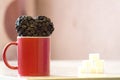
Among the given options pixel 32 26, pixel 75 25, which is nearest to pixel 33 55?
pixel 32 26

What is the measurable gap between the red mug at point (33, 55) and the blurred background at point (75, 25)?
172cm

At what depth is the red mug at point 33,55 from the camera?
2.37 ft

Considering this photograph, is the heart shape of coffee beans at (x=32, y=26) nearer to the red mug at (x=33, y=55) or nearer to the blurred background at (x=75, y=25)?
the red mug at (x=33, y=55)

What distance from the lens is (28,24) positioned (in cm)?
71

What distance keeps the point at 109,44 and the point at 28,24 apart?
5.89ft

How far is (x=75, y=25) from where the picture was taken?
2668mm

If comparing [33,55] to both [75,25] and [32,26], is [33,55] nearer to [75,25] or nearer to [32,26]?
[32,26]

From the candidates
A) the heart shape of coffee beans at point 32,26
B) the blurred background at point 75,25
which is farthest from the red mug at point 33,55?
the blurred background at point 75,25

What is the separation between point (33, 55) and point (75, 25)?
→ 1.96 m

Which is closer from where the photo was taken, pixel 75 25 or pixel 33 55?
pixel 33 55

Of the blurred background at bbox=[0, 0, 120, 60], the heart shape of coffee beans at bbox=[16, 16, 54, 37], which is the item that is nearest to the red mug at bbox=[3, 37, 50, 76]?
the heart shape of coffee beans at bbox=[16, 16, 54, 37]

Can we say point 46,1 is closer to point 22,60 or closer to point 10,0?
point 10,0

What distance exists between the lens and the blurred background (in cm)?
245

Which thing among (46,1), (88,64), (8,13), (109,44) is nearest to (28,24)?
(88,64)
